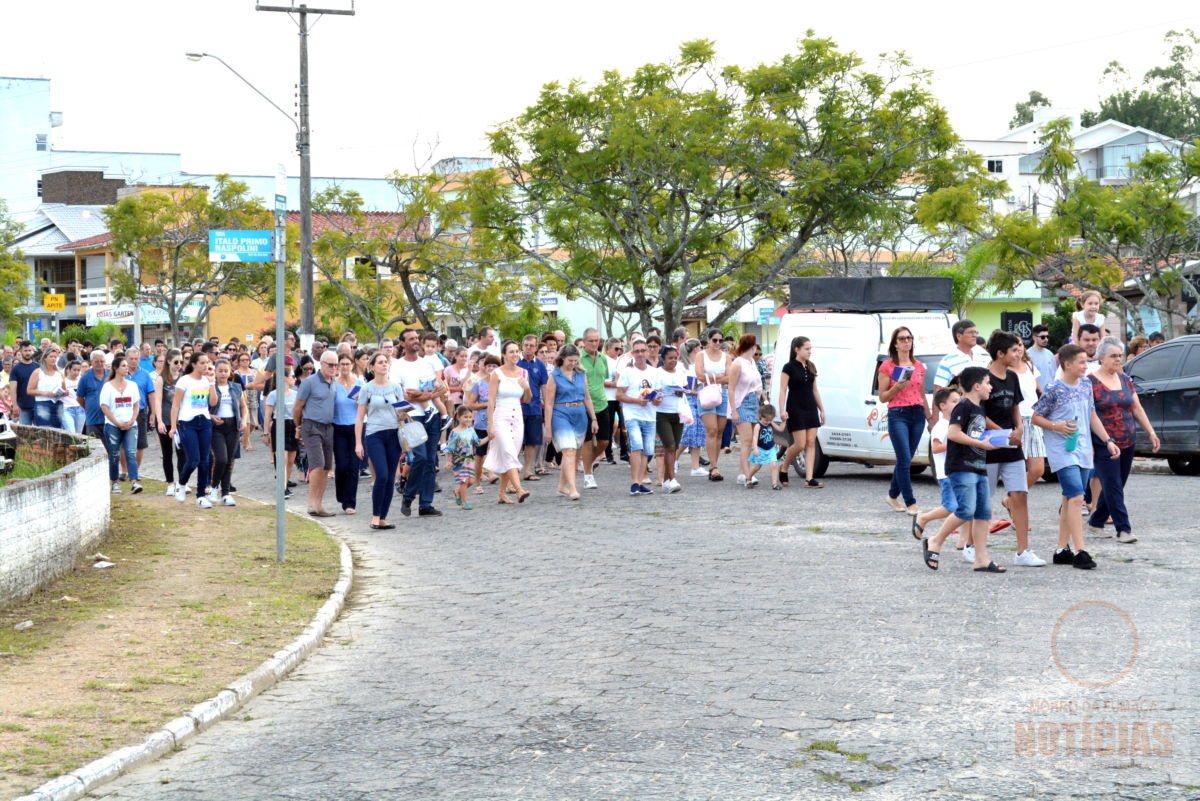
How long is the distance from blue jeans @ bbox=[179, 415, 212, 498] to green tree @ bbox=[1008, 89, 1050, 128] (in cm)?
8633

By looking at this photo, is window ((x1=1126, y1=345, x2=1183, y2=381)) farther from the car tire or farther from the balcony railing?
the balcony railing

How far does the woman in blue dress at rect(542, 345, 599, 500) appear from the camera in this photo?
17.2 m

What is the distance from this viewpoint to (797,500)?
16.4 meters

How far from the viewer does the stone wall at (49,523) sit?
1002 centimetres

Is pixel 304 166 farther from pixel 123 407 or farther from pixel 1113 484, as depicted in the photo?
pixel 1113 484

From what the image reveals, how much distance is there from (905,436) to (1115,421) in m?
2.49

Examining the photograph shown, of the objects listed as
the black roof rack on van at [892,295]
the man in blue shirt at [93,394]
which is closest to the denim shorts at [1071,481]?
the black roof rack on van at [892,295]

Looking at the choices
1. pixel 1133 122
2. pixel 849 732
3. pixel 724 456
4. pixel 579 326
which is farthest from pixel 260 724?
→ pixel 1133 122

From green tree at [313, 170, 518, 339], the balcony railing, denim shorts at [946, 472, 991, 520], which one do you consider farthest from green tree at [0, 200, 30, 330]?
denim shorts at [946, 472, 991, 520]

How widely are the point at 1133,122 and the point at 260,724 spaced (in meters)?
85.7

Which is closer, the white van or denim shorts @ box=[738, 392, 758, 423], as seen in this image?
the white van

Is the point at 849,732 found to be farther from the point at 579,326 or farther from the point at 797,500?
the point at 579,326

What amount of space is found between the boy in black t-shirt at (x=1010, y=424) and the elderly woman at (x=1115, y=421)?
1.34m

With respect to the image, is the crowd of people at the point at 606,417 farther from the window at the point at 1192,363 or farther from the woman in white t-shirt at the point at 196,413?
the window at the point at 1192,363
